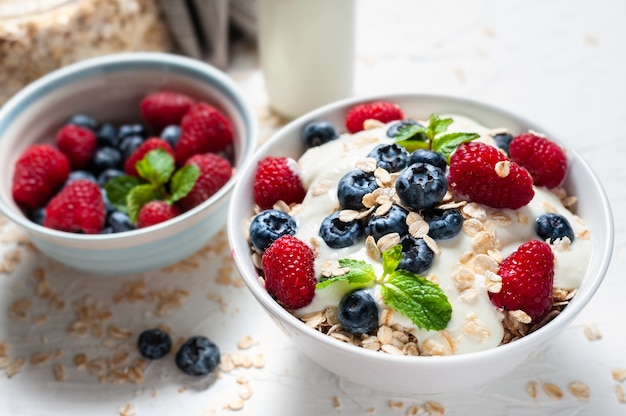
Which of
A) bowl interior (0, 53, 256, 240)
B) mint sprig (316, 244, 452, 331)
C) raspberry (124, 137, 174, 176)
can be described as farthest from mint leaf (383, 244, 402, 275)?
raspberry (124, 137, 174, 176)

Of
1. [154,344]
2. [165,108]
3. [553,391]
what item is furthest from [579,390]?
[165,108]

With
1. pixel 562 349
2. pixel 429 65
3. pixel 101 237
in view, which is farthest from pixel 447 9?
pixel 101 237

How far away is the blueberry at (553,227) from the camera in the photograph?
92cm

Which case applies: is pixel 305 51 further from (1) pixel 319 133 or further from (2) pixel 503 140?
(2) pixel 503 140

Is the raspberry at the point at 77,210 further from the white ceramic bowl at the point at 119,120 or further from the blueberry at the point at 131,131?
the blueberry at the point at 131,131

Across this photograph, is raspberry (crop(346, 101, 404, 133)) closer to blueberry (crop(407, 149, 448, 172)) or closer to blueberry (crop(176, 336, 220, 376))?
blueberry (crop(407, 149, 448, 172))

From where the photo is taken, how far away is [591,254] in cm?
93

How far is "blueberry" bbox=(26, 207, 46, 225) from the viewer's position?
119 cm

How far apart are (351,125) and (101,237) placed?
0.42 metres

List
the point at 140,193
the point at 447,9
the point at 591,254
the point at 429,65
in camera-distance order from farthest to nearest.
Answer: the point at 447,9 → the point at 429,65 → the point at 140,193 → the point at 591,254

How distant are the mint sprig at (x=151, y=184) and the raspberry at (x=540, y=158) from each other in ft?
1.68

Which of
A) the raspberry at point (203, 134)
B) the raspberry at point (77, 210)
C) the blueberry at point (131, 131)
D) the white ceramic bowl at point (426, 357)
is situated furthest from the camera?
the blueberry at point (131, 131)

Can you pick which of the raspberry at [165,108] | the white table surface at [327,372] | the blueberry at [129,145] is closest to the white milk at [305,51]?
the white table surface at [327,372]

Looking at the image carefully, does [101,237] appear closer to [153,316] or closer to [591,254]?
[153,316]
